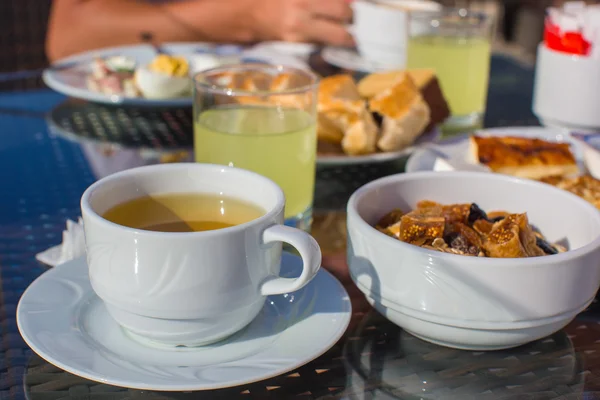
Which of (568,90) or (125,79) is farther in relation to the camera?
(125,79)

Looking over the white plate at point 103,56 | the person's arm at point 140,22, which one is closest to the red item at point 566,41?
the white plate at point 103,56

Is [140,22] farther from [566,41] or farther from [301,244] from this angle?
[301,244]

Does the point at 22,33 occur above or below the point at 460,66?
below

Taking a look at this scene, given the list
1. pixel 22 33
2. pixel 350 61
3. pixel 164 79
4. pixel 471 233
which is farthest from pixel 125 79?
pixel 22 33

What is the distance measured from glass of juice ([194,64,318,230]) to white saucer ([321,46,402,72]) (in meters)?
0.58

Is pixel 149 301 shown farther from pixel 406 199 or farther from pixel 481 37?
pixel 481 37

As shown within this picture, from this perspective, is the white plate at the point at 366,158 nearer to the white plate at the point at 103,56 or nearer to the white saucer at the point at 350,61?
the white plate at the point at 103,56

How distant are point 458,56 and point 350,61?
281 millimetres

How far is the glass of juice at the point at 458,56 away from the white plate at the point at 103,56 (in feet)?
1.32

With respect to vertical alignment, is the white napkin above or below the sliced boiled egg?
below

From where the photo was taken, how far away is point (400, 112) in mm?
1010

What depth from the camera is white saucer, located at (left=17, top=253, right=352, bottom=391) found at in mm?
521

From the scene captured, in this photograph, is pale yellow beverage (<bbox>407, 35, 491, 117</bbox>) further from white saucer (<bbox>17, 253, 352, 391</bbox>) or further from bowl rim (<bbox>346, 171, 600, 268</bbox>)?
white saucer (<bbox>17, 253, 352, 391</bbox>)

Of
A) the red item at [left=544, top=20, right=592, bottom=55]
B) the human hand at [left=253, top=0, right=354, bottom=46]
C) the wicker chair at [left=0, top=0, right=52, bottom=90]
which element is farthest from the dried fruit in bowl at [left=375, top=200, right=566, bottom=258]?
the wicker chair at [left=0, top=0, right=52, bottom=90]
